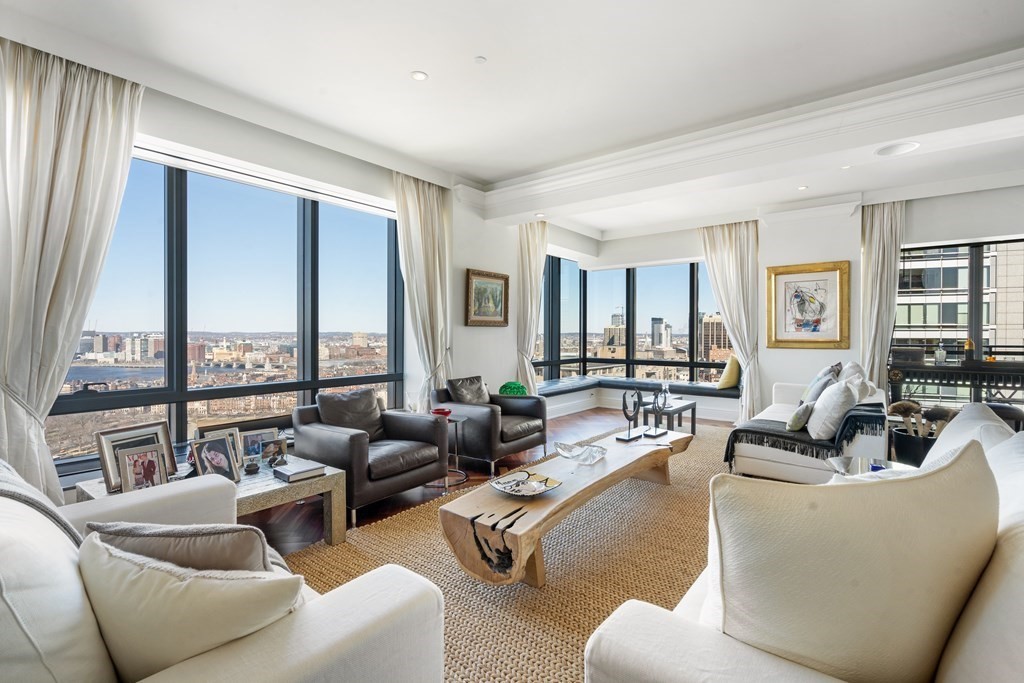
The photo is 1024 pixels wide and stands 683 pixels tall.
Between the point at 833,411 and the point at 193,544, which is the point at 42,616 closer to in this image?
the point at 193,544

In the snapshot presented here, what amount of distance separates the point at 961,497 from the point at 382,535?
2599 mm

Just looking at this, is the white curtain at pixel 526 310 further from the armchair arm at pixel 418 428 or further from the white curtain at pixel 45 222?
the white curtain at pixel 45 222

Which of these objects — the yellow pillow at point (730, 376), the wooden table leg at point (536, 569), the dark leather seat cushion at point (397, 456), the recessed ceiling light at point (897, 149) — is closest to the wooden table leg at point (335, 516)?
the dark leather seat cushion at point (397, 456)

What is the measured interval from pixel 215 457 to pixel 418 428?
4.21ft

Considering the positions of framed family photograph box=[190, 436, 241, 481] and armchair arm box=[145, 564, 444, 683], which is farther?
framed family photograph box=[190, 436, 241, 481]

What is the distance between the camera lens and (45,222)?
2465 millimetres

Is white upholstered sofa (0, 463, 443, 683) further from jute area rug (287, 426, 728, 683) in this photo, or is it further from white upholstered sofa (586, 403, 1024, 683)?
jute area rug (287, 426, 728, 683)

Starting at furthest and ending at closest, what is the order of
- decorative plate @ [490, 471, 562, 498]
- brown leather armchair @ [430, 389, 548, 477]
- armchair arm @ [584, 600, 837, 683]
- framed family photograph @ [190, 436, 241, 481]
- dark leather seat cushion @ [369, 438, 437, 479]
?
brown leather armchair @ [430, 389, 548, 477]
dark leather seat cushion @ [369, 438, 437, 479]
framed family photograph @ [190, 436, 241, 481]
decorative plate @ [490, 471, 562, 498]
armchair arm @ [584, 600, 837, 683]

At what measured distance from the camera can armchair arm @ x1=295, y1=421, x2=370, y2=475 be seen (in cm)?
286

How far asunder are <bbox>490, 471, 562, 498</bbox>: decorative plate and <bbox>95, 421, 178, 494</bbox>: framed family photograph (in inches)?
66.7

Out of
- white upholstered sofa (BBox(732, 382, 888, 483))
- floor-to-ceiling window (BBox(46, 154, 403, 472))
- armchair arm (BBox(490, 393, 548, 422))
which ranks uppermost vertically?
floor-to-ceiling window (BBox(46, 154, 403, 472))

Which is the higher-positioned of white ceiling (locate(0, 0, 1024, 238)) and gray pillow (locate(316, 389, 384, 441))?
white ceiling (locate(0, 0, 1024, 238))

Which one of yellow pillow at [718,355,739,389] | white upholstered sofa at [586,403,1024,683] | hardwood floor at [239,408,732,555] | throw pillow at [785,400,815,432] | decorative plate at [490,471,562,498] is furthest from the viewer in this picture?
yellow pillow at [718,355,739,389]

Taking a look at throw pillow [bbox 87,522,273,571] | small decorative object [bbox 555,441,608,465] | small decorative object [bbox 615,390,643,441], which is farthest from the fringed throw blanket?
throw pillow [bbox 87,522,273,571]
